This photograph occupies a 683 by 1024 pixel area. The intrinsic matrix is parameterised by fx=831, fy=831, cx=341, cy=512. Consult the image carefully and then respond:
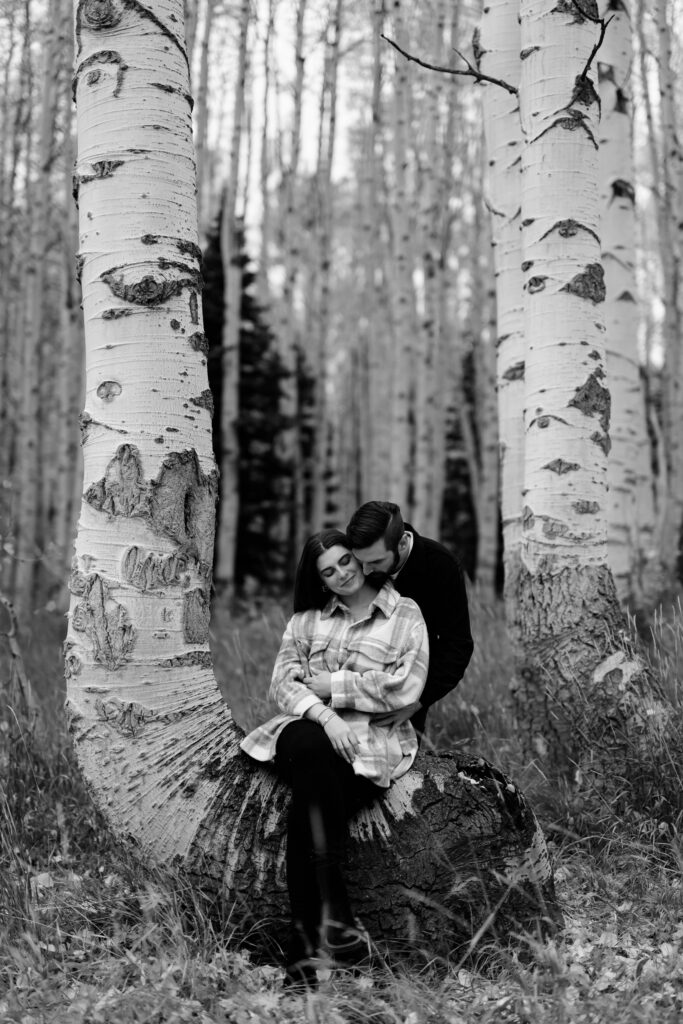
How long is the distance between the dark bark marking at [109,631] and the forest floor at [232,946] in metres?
0.71

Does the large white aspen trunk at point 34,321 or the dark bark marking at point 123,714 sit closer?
the dark bark marking at point 123,714

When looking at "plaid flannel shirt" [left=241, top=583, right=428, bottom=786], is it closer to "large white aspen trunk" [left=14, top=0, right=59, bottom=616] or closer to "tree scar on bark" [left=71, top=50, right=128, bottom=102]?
"tree scar on bark" [left=71, top=50, right=128, bottom=102]

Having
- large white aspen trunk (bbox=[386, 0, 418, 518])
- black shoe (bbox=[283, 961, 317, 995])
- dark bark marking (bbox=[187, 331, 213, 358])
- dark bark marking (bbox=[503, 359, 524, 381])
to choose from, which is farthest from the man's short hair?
large white aspen trunk (bbox=[386, 0, 418, 518])

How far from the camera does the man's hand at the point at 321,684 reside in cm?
282

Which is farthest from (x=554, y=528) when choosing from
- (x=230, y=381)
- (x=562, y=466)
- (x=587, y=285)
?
(x=230, y=381)

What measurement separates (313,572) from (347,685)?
424 mm

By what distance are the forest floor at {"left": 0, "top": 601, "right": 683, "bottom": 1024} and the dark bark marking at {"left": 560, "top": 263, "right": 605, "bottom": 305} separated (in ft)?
5.51

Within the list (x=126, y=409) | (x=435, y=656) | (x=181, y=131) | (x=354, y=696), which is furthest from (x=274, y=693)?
(x=181, y=131)

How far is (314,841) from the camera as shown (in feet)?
8.38

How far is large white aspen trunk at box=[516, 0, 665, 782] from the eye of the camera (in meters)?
3.57

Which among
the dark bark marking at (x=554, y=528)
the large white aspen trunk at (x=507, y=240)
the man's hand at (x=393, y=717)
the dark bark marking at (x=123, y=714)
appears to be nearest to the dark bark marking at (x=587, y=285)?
the large white aspen trunk at (x=507, y=240)

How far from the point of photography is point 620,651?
3506 millimetres

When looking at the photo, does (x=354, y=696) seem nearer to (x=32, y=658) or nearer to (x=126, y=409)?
(x=126, y=409)

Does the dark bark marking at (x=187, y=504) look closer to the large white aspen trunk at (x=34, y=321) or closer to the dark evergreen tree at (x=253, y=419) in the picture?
the large white aspen trunk at (x=34, y=321)
